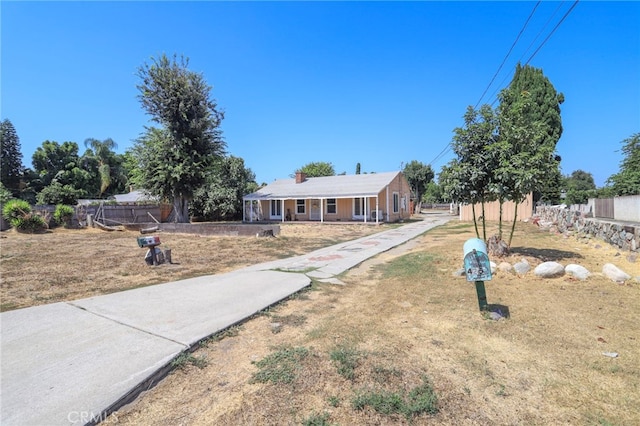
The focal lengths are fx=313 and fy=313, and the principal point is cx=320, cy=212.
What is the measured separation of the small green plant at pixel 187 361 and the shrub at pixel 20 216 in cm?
1954

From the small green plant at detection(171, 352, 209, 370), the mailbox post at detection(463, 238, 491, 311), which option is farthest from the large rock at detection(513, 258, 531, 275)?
the small green plant at detection(171, 352, 209, 370)

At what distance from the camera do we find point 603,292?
4.96m

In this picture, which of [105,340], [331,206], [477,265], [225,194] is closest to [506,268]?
[477,265]

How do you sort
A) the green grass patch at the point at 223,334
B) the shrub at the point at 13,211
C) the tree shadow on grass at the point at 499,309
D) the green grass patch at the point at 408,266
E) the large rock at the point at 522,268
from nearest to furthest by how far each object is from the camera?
1. the green grass patch at the point at 223,334
2. the tree shadow on grass at the point at 499,309
3. the large rock at the point at 522,268
4. the green grass patch at the point at 408,266
5. the shrub at the point at 13,211

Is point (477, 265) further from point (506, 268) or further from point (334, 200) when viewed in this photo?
point (334, 200)

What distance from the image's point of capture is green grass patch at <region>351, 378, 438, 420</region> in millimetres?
2279

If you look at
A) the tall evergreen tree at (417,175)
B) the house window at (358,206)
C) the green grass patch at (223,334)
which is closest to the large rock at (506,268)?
the green grass patch at (223,334)

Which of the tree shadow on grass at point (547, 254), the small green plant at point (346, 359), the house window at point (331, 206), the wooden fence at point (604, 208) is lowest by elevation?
the small green plant at point (346, 359)

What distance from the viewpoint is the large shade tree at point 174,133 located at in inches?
813

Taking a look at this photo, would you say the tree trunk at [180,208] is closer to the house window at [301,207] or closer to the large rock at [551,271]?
the house window at [301,207]

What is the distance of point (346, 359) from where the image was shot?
9.89 ft

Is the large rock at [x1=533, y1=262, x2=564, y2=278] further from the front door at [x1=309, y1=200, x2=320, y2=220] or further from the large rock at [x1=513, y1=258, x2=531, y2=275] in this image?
the front door at [x1=309, y1=200, x2=320, y2=220]

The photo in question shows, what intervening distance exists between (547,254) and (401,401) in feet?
24.7

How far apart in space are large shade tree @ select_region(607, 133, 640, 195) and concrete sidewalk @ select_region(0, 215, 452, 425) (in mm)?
24691
